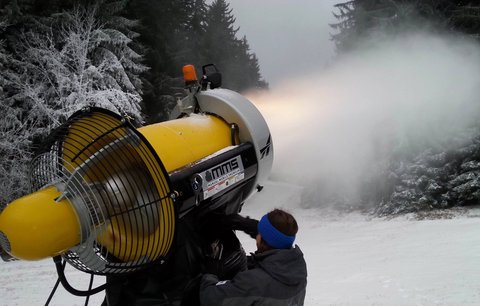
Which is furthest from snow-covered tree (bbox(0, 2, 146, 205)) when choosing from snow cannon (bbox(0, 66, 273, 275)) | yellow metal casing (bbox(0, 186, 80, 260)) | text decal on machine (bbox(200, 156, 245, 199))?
yellow metal casing (bbox(0, 186, 80, 260))

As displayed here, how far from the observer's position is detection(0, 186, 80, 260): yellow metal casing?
1640 millimetres

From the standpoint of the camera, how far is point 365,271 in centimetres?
881

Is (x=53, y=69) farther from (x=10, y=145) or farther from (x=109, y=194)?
(x=109, y=194)

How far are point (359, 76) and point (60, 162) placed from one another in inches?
830

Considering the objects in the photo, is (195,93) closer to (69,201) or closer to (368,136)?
(69,201)

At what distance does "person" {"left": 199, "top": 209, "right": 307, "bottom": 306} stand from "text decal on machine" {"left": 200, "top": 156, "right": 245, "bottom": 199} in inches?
12.4

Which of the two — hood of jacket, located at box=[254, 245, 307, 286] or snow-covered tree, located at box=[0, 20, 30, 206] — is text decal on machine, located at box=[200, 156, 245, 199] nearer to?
hood of jacket, located at box=[254, 245, 307, 286]

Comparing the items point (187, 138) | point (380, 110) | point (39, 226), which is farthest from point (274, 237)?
point (380, 110)

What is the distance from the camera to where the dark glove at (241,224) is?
2.53m

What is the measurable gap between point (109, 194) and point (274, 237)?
0.93m

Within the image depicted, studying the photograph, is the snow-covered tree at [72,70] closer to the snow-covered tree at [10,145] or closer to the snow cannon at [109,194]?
the snow-covered tree at [10,145]

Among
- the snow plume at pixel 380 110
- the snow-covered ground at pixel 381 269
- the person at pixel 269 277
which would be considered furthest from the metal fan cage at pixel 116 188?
the snow plume at pixel 380 110

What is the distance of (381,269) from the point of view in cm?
873

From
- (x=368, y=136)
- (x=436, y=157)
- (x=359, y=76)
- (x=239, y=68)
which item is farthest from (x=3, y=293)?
(x=239, y=68)
